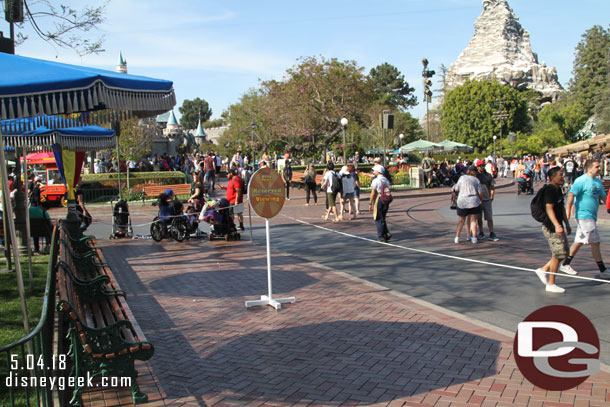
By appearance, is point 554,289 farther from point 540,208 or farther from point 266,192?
point 266,192

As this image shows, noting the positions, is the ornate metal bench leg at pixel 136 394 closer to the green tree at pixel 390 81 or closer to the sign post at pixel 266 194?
the sign post at pixel 266 194

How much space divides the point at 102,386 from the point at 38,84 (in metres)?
2.78

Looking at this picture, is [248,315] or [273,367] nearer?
[273,367]

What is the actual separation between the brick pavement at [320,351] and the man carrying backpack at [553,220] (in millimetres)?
2050

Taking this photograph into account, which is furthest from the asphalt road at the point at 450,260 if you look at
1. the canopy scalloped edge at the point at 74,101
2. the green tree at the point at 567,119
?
the green tree at the point at 567,119

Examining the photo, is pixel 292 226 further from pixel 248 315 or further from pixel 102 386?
pixel 102 386

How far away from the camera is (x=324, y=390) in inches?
180

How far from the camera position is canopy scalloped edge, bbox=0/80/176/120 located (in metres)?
5.07

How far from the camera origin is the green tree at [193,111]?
150500 millimetres

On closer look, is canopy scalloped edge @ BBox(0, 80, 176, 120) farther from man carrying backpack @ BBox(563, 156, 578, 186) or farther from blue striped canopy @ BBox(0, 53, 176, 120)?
man carrying backpack @ BBox(563, 156, 578, 186)

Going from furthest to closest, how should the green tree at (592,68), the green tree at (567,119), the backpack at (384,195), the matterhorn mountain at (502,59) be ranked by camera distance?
the matterhorn mountain at (502,59) → the green tree at (592,68) → the green tree at (567,119) → the backpack at (384,195)

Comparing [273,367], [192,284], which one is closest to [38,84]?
[273,367]

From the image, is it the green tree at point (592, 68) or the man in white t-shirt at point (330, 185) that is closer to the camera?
the man in white t-shirt at point (330, 185)

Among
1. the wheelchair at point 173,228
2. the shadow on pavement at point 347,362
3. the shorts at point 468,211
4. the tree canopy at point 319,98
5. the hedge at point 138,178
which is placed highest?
the tree canopy at point 319,98
